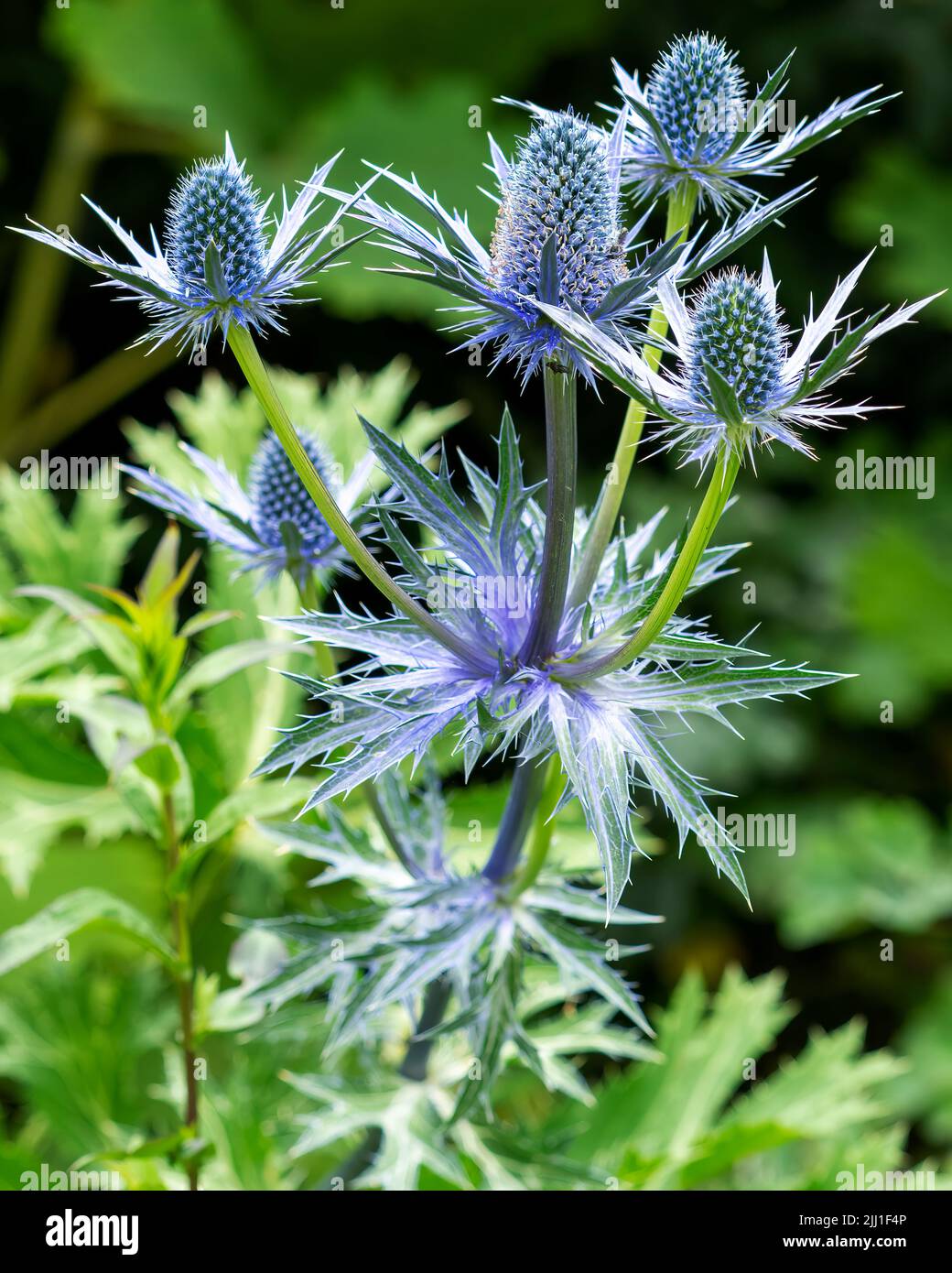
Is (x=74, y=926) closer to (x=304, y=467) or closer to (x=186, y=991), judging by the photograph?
(x=186, y=991)

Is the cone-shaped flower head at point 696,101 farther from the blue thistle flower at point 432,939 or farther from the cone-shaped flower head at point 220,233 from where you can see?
the blue thistle flower at point 432,939

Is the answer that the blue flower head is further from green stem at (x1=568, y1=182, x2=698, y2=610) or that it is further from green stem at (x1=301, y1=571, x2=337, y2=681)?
green stem at (x1=301, y1=571, x2=337, y2=681)

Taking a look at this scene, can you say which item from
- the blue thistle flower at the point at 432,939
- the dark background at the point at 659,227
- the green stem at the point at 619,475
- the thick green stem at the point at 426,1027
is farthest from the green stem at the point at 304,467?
the dark background at the point at 659,227

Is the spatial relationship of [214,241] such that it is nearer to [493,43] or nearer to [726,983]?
[726,983]

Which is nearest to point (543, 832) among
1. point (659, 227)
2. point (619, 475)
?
point (619, 475)

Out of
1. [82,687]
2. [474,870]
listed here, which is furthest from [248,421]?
[474,870]
